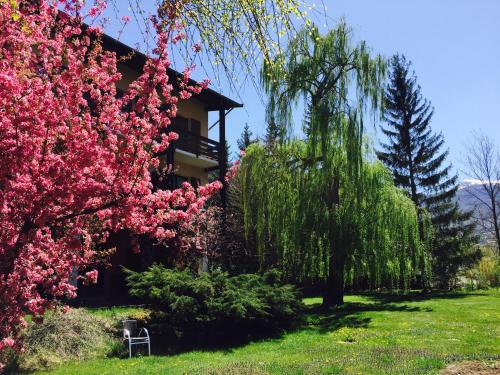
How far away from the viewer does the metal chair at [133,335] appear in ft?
36.2

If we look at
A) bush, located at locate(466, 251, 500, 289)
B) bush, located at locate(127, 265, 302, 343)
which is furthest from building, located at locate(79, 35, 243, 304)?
bush, located at locate(466, 251, 500, 289)

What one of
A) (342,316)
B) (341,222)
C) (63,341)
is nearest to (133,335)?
(63,341)

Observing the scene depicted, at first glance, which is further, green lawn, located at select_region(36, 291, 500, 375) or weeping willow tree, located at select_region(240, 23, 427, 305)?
weeping willow tree, located at select_region(240, 23, 427, 305)

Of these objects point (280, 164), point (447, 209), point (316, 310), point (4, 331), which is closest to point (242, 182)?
point (280, 164)

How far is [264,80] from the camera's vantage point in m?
18.4

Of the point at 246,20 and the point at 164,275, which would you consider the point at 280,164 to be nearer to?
the point at 164,275

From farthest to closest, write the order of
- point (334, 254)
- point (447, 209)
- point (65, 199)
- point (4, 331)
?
point (447, 209), point (334, 254), point (4, 331), point (65, 199)

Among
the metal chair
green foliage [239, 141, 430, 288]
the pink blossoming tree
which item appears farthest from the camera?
green foliage [239, 141, 430, 288]

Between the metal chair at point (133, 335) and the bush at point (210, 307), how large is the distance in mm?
449

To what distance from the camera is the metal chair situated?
1102cm

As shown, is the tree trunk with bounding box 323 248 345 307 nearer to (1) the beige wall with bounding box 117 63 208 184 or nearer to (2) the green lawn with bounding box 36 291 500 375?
(2) the green lawn with bounding box 36 291 500 375

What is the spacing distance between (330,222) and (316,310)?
3238mm

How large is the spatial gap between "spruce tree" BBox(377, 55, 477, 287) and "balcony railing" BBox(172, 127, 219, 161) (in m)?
14.7

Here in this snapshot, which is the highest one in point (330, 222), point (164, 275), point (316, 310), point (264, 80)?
point (264, 80)
